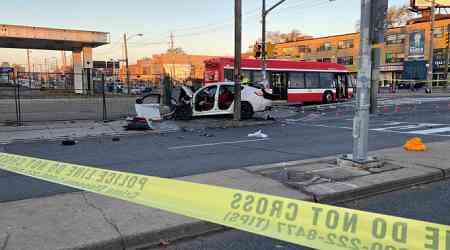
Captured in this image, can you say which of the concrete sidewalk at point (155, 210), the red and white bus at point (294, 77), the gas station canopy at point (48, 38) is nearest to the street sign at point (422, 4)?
the red and white bus at point (294, 77)

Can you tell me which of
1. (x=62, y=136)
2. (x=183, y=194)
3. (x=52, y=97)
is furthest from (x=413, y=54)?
(x=183, y=194)

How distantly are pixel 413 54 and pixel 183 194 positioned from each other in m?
71.7

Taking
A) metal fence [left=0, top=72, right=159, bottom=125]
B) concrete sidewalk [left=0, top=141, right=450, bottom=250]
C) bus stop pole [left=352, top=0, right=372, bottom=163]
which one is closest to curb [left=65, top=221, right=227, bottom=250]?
concrete sidewalk [left=0, top=141, right=450, bottom=250]

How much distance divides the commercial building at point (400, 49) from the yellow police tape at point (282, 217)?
47417 mm

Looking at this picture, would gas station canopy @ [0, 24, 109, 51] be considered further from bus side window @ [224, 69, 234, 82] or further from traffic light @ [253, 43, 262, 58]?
traffic light @ [253, 43, 262, 58]

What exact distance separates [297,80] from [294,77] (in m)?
0.33

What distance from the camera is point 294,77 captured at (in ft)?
90.0

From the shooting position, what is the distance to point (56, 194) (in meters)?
5.74

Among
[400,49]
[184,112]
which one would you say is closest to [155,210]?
[184,112]

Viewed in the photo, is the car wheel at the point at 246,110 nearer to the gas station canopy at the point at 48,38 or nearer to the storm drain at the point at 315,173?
the storm drain at the point at 315,173

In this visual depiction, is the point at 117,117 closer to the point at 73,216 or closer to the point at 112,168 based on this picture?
the point at 112,168

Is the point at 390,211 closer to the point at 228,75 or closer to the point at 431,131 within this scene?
the point at 431,131

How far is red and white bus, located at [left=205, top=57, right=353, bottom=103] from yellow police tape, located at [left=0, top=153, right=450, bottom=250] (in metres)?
19.7

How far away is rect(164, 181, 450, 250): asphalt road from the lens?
415 centimetres
